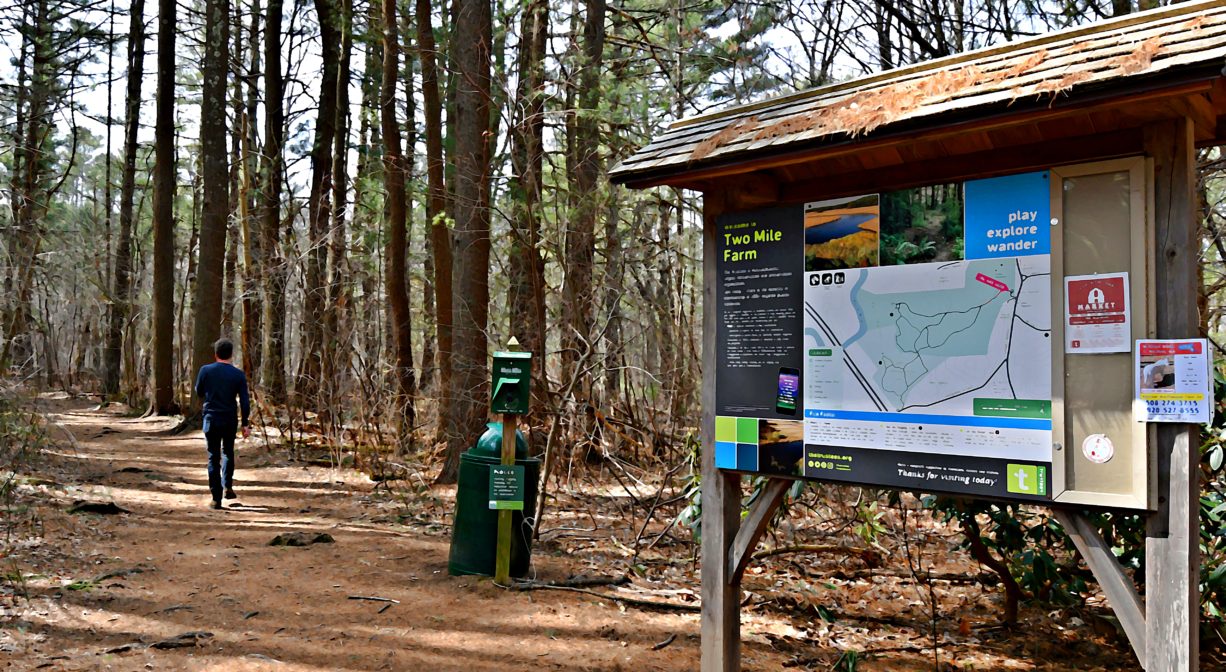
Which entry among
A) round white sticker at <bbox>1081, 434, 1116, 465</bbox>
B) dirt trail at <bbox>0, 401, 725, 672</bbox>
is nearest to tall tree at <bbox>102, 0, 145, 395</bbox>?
dirt trail at <bbox>0, 401, 725, 672</bbox>

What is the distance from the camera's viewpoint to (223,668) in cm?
484

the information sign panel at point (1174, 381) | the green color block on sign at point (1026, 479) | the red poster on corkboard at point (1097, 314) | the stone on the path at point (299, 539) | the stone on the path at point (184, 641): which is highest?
the red poster on corkboard at point (1097, 314)

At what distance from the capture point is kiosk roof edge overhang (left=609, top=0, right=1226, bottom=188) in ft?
10.4

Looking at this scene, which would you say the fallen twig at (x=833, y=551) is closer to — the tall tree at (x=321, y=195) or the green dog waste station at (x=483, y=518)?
the green dog waste station at (x=483, y=518)

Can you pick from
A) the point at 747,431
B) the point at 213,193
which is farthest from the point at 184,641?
the point at 213,193

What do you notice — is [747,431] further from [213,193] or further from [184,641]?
[213,193]

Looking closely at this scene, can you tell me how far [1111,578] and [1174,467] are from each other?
0.54 meters

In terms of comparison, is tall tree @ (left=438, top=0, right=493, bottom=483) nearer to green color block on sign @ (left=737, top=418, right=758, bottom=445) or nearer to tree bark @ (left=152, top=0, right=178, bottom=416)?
green color block on sign @ (left=737, top=418, right=758, bottom=445)

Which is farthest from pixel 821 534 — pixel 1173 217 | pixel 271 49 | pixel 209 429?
pixel 271 49

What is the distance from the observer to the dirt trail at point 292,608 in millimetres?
5086

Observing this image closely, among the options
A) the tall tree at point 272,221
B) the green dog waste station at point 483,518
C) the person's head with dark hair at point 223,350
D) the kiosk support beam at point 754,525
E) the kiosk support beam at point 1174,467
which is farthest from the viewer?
the tall tree at point 272,221

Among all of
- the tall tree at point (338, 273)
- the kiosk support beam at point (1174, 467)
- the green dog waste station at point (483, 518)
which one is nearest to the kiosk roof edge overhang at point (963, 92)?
the kiosk support beam at point (1174, 467)

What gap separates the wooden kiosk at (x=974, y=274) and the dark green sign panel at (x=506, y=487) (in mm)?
2013

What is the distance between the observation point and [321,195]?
526 inches
